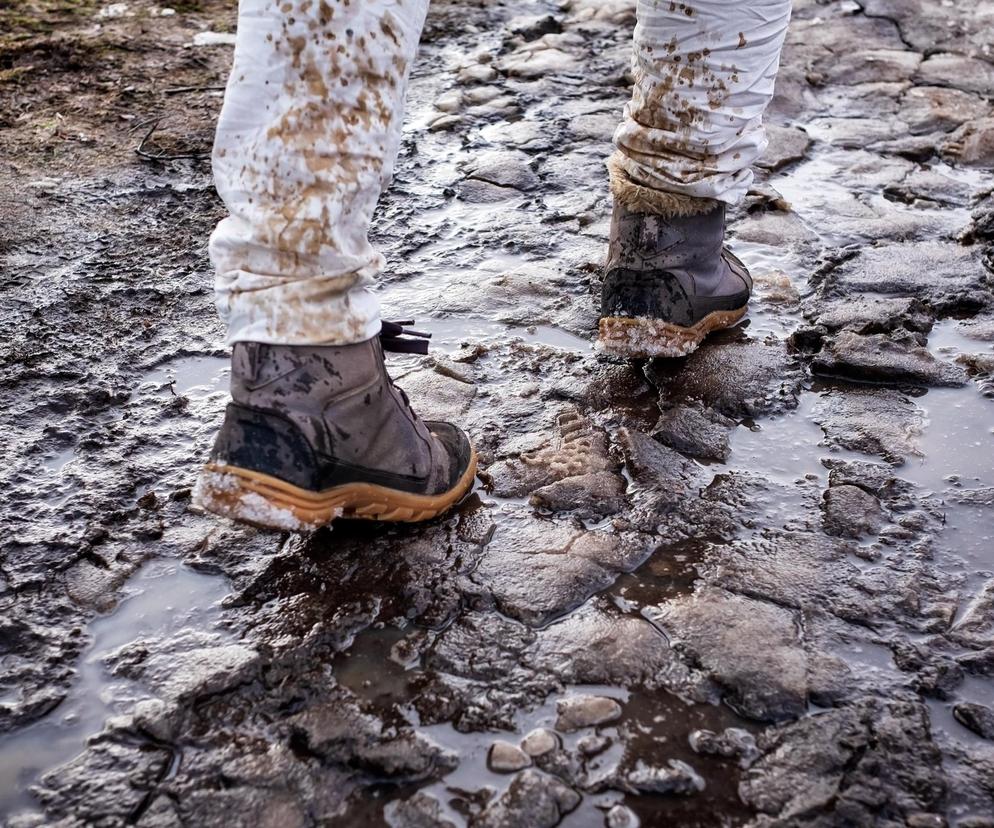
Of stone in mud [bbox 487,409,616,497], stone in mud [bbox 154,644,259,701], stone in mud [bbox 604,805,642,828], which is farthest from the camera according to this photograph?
stone in mud [bbox 487,409,616,497]

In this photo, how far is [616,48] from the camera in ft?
14.7

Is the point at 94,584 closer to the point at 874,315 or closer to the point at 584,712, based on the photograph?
the point at 584,712

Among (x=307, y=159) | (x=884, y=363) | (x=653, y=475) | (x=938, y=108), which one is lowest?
(x=653, y=475)

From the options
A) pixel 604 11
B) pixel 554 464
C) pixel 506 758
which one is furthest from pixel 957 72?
pixel 506 758

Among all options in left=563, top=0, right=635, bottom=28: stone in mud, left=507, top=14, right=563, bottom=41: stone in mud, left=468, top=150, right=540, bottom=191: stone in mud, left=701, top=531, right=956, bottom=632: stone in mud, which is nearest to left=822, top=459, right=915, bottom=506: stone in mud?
left=701, top=531, right=956, bottom=632: stone in mud

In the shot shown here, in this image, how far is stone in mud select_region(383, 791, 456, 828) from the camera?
1.35 meters

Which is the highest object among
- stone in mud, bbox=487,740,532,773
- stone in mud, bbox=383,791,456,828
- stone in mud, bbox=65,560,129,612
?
stone in mud, bbox=487,740,532,773

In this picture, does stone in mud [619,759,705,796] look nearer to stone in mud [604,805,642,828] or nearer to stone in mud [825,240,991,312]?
stone in mud [604,805,642,828]

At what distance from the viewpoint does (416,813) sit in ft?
4.48

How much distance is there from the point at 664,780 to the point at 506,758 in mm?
219

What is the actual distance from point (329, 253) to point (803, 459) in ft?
3.53

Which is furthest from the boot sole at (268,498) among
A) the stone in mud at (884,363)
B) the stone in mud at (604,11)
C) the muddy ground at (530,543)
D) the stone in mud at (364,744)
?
the stone in mud at (604,11)

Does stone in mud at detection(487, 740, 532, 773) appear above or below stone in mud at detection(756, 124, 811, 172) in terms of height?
below

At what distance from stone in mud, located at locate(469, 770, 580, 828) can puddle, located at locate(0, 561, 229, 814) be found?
22.5 inches
